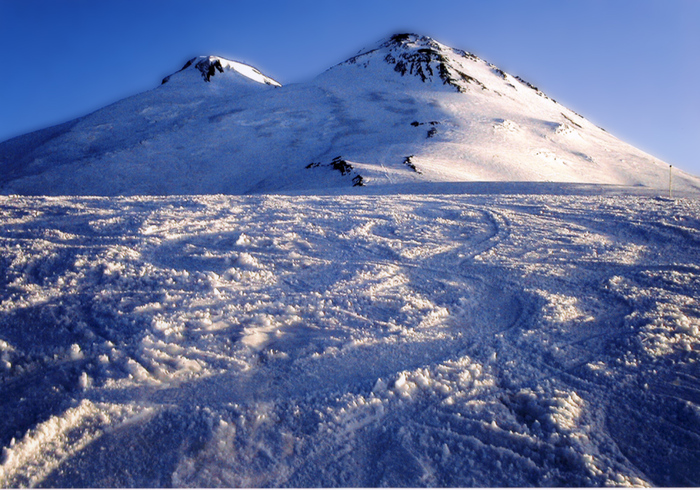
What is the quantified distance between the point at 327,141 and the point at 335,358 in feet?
88.1

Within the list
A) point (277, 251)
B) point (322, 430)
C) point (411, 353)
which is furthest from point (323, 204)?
point (322, 430)

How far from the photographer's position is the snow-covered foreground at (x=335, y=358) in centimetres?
321

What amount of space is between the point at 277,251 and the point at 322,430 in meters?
3.72

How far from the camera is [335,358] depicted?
432 cm

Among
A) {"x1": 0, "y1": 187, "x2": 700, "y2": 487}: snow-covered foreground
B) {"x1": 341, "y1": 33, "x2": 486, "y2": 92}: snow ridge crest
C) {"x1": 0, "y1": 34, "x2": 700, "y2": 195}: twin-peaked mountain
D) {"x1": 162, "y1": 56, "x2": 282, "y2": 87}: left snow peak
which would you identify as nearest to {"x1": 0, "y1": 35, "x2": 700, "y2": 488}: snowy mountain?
{"x1": 0, "y1": 187, "x2": 700, "y2": 487}: snow-covered foreground

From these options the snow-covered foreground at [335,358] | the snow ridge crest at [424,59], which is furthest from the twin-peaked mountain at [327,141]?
the snow-covered foreground at [335,358]

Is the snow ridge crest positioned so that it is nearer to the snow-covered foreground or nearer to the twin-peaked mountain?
the twin-peaked mountain

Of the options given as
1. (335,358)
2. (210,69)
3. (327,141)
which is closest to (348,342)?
(335,358)

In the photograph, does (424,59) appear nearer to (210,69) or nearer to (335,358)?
(210,69)

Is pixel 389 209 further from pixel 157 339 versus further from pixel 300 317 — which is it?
pixel 157 339

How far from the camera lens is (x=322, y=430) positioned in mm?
3434

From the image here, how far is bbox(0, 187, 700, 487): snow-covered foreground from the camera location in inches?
127

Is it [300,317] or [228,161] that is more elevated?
[228,161]

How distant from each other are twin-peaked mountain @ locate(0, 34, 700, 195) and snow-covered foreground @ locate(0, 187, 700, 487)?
42.6ft
